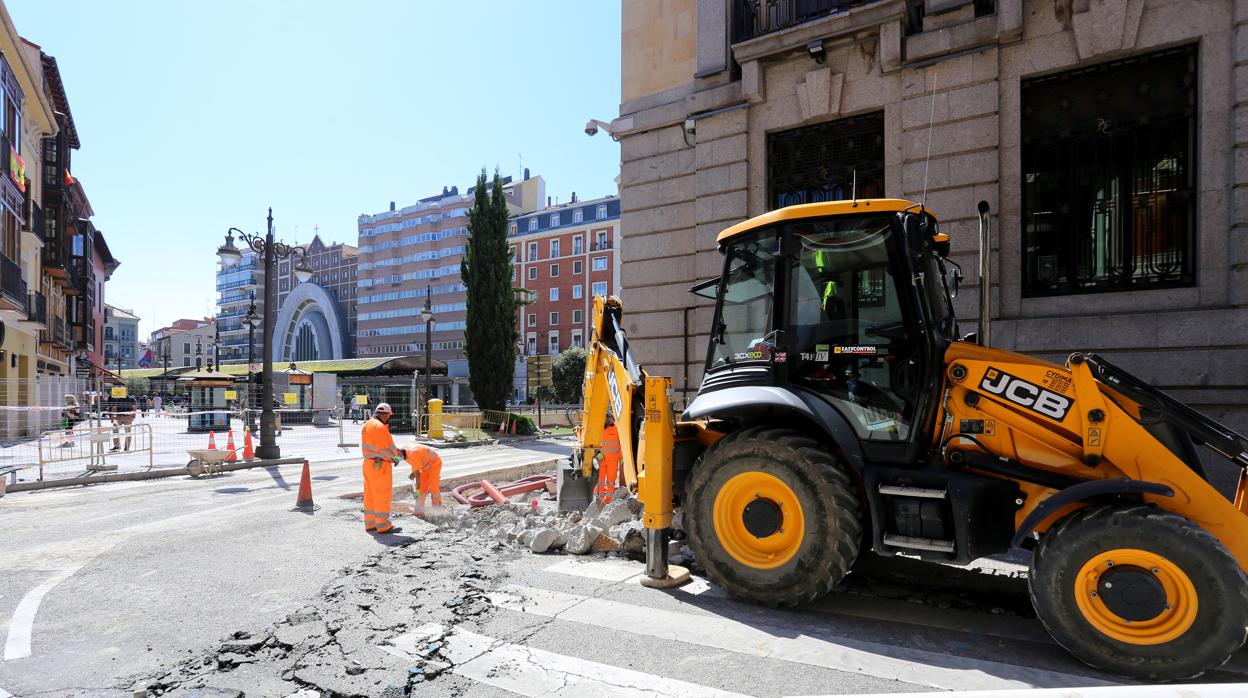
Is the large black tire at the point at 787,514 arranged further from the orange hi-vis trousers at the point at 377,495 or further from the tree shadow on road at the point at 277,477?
the tree shadow on road at the point at 277,477

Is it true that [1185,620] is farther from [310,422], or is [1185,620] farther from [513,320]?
[310,422]

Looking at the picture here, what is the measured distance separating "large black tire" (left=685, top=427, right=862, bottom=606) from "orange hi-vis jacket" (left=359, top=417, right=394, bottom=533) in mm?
4174

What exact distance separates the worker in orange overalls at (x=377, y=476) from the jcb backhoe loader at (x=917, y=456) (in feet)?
11.9

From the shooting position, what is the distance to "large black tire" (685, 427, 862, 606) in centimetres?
470

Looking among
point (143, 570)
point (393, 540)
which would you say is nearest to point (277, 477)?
point (393, 540)

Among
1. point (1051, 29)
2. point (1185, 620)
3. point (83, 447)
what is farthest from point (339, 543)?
point (83, 447)

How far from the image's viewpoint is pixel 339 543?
7.33 metres

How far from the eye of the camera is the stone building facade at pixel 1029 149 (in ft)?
24.8

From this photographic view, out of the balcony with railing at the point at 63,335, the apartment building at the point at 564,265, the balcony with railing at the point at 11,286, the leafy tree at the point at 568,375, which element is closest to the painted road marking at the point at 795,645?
the balcony with railing at the point at 11,286

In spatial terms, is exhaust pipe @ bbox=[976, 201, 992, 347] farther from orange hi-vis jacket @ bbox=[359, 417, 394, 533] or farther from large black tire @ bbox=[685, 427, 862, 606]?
orange hi-vis jacket @ bbox=[359, 417, 394, 533]

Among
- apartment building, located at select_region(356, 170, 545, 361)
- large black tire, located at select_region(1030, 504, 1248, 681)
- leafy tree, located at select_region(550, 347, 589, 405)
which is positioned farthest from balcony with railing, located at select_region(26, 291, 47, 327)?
apartment building, located at select_region(356, 170, 545, 361)

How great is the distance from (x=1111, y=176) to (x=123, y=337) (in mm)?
156927

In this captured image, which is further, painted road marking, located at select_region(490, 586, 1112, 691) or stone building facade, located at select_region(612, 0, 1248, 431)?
stone building facade, located at select_region(612, 0, 1248, 431)

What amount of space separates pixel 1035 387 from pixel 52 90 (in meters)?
42.8
